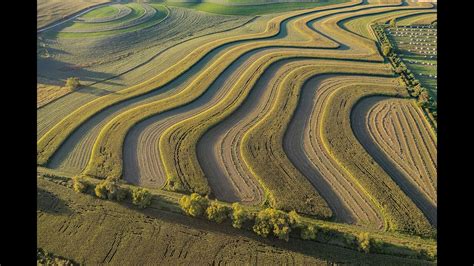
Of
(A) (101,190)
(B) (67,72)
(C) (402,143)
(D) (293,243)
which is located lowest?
(D) (293,243)

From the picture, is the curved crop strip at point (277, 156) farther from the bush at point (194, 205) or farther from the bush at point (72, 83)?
the bush at point (72, 83)

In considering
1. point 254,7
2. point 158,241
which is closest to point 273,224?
point 158,241

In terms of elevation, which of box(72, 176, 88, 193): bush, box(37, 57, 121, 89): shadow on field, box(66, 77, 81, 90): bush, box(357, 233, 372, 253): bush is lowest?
box(357, 233, 372, 253): bush

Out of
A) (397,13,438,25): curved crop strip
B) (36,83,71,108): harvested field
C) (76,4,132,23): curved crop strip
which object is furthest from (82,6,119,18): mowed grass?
(397,13,438,25): curved crop strip

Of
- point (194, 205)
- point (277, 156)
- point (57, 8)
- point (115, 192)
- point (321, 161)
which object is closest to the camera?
point (194, 205)

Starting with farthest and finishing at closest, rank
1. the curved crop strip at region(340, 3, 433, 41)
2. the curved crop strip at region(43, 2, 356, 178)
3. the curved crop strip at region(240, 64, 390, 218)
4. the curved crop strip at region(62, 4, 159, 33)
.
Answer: the curved crop strip at region(62, 4, 159, 33)
the curved crop strip at region(340, 3, 433, 41)
the curved crop strip at region(43, 2, 356, 178)
the curved crop strip at region(240, 64, 390, 218)

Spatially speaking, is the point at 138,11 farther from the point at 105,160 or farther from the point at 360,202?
the point at 360,202

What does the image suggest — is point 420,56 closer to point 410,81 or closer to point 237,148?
point 410,81

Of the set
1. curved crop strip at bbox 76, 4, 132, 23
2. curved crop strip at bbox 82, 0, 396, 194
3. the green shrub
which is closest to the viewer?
the green shrub

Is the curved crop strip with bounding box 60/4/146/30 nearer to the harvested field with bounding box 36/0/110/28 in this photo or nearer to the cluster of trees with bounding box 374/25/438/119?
the harvested field with bounding box 36/0/110/28
